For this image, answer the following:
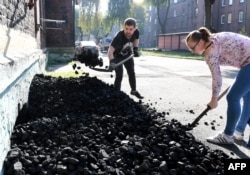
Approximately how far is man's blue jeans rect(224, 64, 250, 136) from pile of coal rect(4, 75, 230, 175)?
0.71 m

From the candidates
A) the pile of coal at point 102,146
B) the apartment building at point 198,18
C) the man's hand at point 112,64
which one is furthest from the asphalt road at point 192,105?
the apartment building at point 198,18

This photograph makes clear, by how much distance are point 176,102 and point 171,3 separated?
65.0 meters

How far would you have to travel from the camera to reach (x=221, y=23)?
48344mm

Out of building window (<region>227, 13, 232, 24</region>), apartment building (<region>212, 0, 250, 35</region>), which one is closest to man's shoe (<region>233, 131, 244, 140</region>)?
apartment building (<region>212, 0, 250, 35</region>)

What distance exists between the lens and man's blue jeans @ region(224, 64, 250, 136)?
4.15m

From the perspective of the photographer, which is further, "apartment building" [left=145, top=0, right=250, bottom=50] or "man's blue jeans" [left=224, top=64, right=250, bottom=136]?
"apartment building" [left=145, top=0, right=250, bottom=50]

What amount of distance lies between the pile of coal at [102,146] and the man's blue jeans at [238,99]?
71 cm

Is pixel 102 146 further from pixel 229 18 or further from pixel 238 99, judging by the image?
pixel 229 18

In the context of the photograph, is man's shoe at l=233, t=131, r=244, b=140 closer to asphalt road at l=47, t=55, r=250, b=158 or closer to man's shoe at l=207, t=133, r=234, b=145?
asphalt road at l=47, t=55, r=250, b=158

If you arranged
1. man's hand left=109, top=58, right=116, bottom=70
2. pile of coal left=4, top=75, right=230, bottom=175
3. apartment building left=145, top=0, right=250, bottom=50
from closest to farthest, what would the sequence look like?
pile of coal left=4, top=75, right=230, bottom=175, man's hand left=109, top=58, right=116, bottom=70, apartment building left=145, top=0, right=250, bottom=50

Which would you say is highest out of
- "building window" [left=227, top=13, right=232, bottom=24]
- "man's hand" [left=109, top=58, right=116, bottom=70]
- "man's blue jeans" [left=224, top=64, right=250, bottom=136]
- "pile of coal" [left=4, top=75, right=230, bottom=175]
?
"building window" [left=227, top=13, right=232, bottom=24]

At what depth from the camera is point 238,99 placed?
13.9 feet

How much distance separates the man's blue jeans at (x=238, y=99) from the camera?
13.6 feet

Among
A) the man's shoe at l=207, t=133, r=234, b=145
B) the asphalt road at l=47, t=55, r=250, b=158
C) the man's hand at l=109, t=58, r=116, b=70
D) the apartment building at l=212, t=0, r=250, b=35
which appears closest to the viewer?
the man's shoe at l=207, t=133, r=234, b=145
